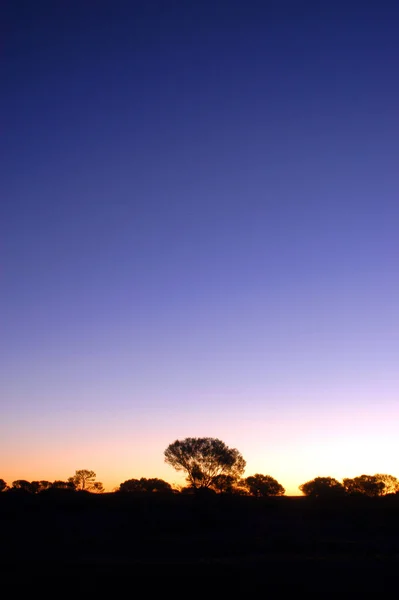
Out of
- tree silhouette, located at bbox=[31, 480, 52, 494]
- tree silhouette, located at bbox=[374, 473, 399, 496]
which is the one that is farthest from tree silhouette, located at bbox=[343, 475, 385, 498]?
tree silhouette, located at bbox=[31, 480, 52, 494]

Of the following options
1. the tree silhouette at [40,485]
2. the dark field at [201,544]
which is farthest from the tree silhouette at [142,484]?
the dark field at [201,544]

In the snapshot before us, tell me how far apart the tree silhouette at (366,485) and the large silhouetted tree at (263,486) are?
12.2m

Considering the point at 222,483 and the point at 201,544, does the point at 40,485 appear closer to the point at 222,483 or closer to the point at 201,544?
the point at 222,483

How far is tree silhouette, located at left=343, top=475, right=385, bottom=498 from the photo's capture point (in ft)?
276

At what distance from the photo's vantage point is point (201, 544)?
3834cm

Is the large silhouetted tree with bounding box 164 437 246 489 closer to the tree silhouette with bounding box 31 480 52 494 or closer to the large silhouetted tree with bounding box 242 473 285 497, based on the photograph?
the large silhouetted tree with bounding box 242 473 285 497

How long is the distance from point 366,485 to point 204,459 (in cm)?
3457

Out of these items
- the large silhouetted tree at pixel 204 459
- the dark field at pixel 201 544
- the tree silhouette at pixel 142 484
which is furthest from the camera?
the tree silhouette at pixel 142 484

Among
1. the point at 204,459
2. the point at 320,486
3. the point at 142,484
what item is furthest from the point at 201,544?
the point at 142,484

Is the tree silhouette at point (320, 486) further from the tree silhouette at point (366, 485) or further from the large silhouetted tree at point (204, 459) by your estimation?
the large silhouetted tree at point (204, 459)

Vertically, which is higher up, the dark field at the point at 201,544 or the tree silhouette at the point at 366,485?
the tree silhouette at the point at 366,485

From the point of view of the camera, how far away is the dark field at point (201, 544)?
2609cm

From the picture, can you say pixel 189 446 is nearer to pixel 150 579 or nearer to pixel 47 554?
pixel 47 554

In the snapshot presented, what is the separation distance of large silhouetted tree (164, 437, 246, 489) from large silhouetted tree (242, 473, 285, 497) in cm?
1860
